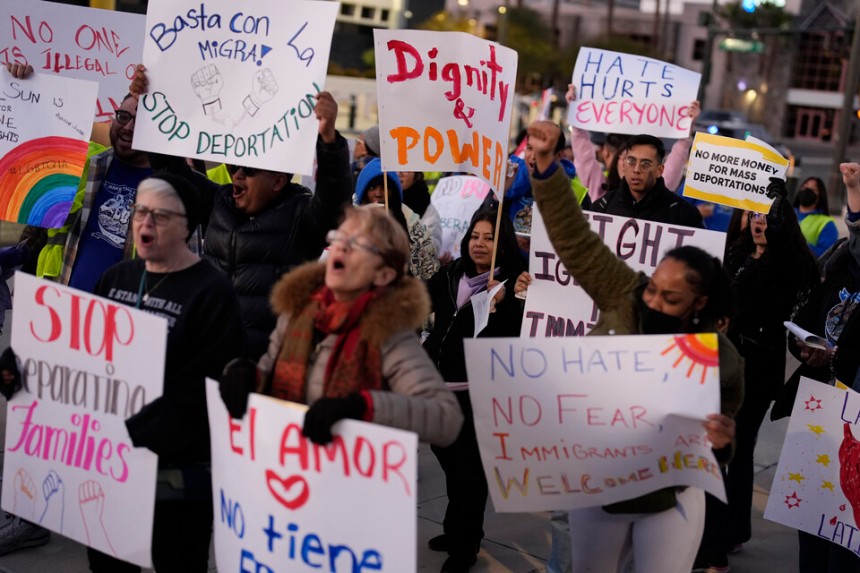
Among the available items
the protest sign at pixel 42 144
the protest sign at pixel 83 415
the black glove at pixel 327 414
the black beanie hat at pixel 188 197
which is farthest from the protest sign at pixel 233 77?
the black glove at pixel 327 414

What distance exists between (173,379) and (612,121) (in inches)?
181

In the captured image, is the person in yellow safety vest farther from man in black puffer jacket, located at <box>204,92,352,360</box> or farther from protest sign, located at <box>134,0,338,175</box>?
man in black puffer jacket, located at <box>204,92,352,360</box>

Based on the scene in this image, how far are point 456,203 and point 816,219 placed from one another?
331cm

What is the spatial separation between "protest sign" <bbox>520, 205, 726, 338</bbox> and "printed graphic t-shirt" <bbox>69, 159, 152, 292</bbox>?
5.83 ft

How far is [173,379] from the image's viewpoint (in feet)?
11.1

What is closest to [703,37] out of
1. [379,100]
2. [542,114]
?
[542,114]

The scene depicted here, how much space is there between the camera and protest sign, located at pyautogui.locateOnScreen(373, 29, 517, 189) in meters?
4.96

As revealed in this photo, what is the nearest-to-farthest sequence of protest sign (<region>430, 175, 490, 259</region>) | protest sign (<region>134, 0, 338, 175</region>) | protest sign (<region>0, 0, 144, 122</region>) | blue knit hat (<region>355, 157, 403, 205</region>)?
1. protest sign (<region>134, 0, 338, 175</region>)
2. blue knit hat (<region>355, 157, 403, 205</region>)
3. protest sign (<region>0, 0, 144, 122</region>)
4. protest sign (<region>430, 175, 490, 259</region>)

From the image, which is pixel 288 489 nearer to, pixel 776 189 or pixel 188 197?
pixel 188 197

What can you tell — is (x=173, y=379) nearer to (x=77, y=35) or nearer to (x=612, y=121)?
(x=77, y=35)

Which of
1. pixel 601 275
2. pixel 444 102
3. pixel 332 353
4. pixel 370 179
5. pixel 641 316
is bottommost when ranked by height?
pixel 332 353

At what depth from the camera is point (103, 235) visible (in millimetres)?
4824

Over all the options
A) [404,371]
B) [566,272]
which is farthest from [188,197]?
[566,272]

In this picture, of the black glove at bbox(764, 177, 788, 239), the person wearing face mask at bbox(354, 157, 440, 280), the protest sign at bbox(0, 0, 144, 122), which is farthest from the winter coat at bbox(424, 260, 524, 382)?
the protest sign at bbox(0, 0, 144, 122)
